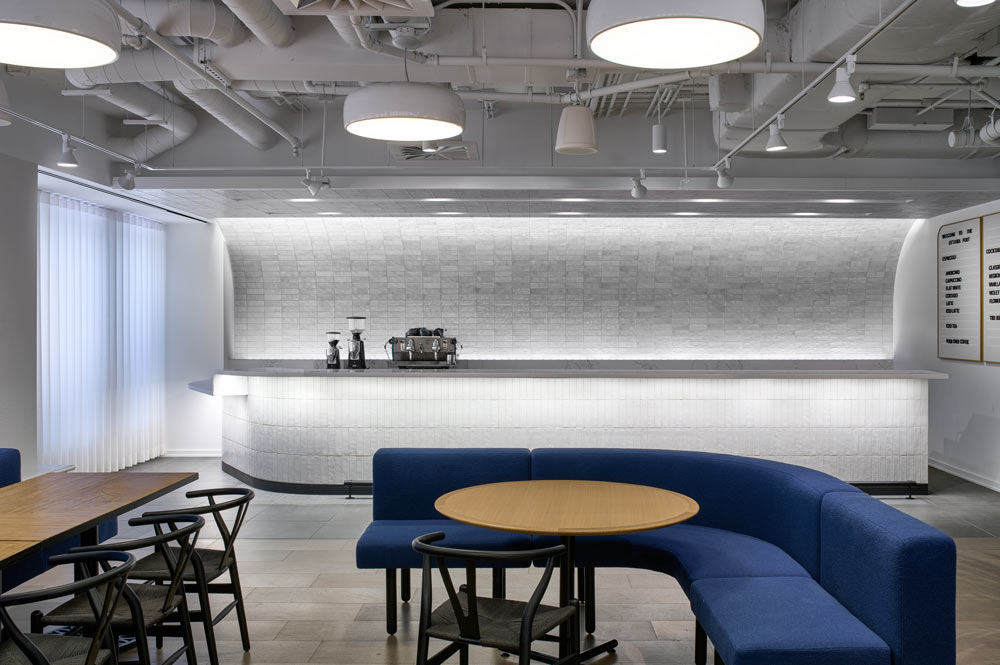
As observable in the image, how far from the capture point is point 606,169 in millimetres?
7055

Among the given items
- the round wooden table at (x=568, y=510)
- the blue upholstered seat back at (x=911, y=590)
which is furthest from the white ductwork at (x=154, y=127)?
the blue upholstered seat back at (x=911, y=590)

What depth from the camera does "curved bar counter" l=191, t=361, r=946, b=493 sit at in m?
6.76

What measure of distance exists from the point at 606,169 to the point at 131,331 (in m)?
5.20

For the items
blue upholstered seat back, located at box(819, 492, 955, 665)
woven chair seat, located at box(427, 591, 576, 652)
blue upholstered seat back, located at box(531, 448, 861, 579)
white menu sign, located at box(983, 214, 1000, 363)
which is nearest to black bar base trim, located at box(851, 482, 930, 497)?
white menu sign, located at box(983, 214, 1000, 363)

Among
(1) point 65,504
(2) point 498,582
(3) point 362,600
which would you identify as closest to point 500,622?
(2) point 498,582

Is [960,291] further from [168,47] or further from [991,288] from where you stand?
[168,47]

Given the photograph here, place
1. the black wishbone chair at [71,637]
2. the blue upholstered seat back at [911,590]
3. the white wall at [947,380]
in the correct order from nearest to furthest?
the black wishbone chair at [71,637], the blue upholstered seat back at [911,590], the white wall at [947,380]

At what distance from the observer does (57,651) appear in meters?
2.55

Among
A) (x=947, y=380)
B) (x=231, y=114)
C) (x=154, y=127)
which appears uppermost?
(x=154, y=127)

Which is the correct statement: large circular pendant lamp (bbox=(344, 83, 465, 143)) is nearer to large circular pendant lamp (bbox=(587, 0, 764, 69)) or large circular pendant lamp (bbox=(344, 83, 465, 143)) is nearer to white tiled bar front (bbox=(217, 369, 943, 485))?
large circular pendant lamp (bbox=(587, 0, 764, 69))

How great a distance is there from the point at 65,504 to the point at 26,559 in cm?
72

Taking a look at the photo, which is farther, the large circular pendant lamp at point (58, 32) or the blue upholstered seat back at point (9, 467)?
the blue upholstered seat back at point (9, 467)

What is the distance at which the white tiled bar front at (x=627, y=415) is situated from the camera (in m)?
6.76

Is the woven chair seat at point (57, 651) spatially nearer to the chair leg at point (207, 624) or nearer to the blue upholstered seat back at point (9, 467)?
the chair leg at point (207, 624)
